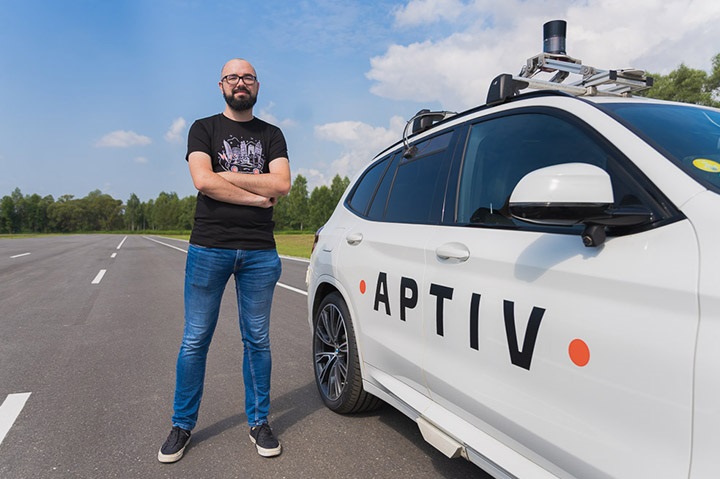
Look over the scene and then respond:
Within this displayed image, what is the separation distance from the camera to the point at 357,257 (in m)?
3.12

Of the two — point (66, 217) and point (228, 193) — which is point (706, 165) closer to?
point (228, 193)

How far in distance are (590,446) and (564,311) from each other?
412mm

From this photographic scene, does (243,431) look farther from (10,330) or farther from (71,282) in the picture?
(71,282)

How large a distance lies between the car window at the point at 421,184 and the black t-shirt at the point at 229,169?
809 millimetres

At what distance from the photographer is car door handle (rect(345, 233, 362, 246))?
10.5 ft

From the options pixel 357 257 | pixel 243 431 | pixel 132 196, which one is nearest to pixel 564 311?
pixel 357 257

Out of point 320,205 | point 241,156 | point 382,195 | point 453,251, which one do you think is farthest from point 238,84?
point 320,205

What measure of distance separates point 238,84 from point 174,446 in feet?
6.85

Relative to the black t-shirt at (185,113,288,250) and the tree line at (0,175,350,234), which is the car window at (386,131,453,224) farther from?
the tree line at (0,175,350,234)

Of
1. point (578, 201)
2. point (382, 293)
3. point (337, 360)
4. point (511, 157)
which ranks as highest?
point (511, 157)

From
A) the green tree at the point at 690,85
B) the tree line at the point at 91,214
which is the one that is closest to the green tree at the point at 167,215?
the tree line at the point at 91,214

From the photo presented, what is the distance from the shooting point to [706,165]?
5.34 feet

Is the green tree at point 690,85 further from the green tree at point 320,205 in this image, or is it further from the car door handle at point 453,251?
the green tree at point 320,205

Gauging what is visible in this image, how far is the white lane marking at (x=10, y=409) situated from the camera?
3.18 metres
